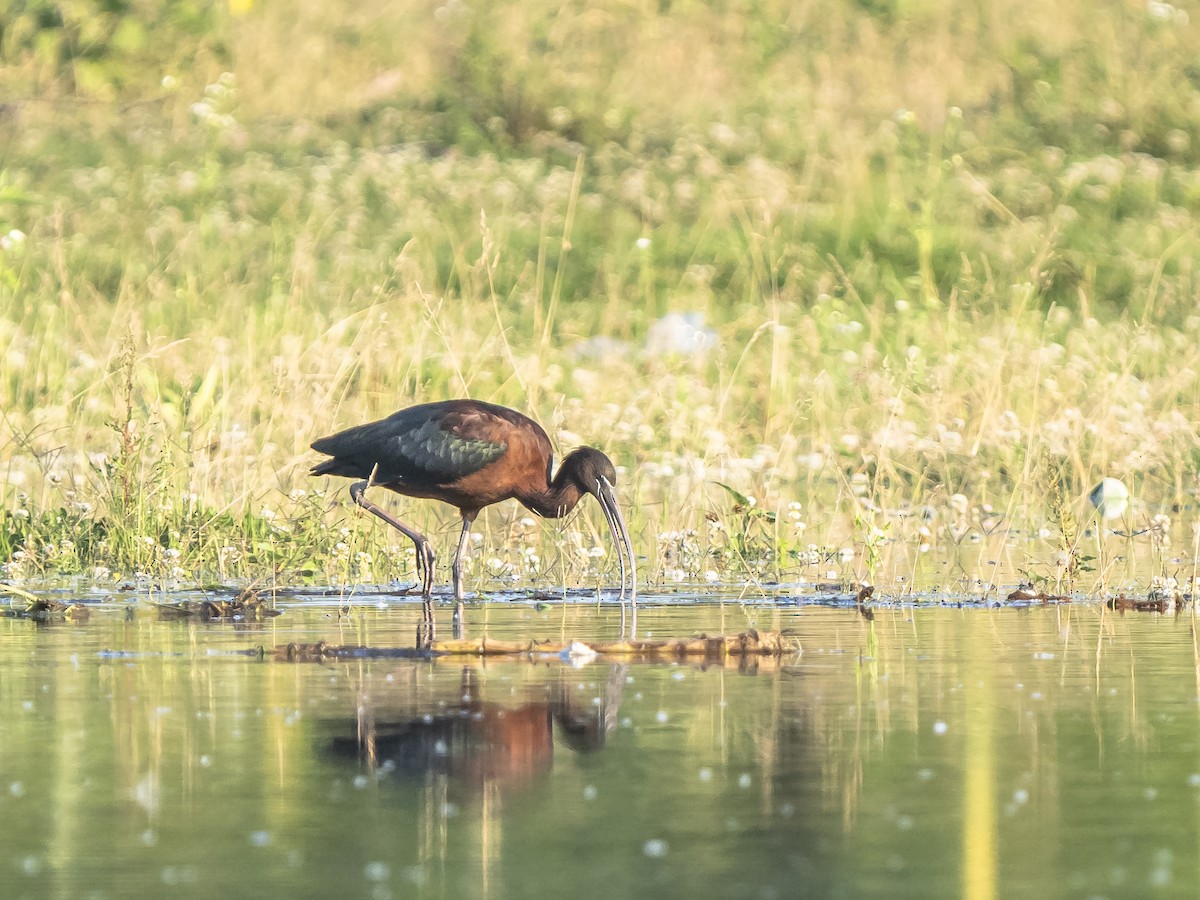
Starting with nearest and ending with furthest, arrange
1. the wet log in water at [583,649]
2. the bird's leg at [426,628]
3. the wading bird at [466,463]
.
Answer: the wet log in water at [583,649], the bird's leg at [426,628], the wading bird at [466,463]

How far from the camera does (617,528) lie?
10.2 meters

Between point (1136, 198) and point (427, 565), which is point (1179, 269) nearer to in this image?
point (1136, 198)

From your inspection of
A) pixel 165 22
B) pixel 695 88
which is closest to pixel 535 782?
pixel 165 22

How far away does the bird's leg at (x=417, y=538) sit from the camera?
9.77 m

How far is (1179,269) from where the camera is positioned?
60.1 ft

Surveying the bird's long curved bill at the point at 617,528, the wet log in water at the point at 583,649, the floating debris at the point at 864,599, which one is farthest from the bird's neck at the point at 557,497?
the wet log in water at the point at 583,649

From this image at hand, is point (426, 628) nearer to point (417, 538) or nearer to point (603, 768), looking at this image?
point (417, 538)

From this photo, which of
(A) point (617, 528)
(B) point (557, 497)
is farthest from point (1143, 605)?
(B) point (557, 497)

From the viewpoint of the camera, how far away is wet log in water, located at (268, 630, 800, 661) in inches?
304

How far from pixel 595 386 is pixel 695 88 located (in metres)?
11.5

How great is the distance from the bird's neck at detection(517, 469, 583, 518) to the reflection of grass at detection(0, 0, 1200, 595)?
0.24m

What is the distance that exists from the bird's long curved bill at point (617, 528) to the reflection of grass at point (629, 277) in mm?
239

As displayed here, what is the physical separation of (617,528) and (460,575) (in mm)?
767

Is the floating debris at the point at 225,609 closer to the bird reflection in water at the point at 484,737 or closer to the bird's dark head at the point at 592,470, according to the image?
the bird's dark head at the point at 592,470
